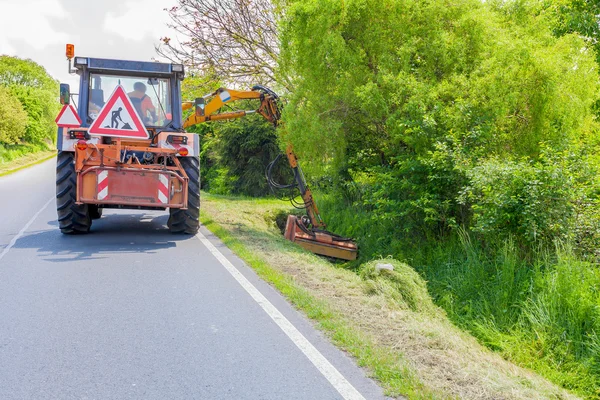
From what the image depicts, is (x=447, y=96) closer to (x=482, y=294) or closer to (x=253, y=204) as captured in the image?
(x=482, y=294)

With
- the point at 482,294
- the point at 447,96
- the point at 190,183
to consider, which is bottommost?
the point at 482,294

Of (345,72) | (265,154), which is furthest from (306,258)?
(265,154)

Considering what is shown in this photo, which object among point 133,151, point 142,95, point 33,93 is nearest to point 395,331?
point 133,151

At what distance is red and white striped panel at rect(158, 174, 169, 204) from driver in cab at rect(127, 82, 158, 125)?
1.80m

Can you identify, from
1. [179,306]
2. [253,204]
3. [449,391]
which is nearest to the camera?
[449,391]

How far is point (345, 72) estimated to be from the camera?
11.1 metres

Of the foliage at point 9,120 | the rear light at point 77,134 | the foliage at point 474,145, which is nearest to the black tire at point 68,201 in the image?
the rear light at point 77,134

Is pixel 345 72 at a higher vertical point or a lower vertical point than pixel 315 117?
higher

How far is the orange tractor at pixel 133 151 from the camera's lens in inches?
366

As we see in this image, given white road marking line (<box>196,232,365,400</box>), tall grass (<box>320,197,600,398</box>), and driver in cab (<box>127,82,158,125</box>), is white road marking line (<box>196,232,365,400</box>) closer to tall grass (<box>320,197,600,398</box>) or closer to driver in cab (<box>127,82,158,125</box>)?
tall grass (<box>320,197,600,398</box>)

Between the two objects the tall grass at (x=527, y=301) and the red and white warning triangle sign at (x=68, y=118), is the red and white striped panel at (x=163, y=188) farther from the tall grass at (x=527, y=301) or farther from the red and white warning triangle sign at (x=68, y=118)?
the tall grass at (x=527, y=301)

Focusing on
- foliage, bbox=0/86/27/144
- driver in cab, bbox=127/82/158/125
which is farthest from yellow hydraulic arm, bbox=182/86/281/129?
foliage, bbox=0/86/27/144

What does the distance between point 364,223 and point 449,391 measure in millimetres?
9412

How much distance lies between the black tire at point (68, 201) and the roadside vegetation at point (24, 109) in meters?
31.3
